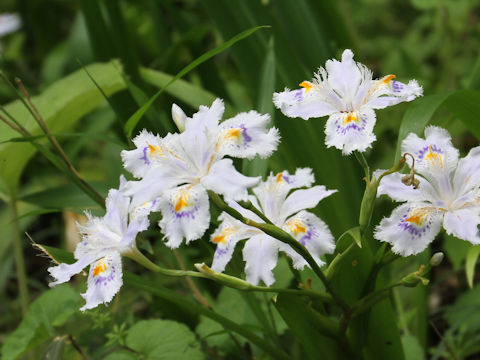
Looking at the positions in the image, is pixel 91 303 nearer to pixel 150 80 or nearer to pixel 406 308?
pixel 150 80

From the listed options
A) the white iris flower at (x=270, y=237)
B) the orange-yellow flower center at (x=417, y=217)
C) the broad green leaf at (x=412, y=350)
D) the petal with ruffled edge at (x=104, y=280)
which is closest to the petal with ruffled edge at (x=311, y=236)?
the white iris flower at (x=270, y=237)

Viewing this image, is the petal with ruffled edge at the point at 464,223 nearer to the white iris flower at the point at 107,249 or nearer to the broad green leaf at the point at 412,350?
the white iris flower at the point at 107,249

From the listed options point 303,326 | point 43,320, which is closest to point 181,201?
point 303,326

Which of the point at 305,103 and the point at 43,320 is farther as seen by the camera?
the point at 43,320

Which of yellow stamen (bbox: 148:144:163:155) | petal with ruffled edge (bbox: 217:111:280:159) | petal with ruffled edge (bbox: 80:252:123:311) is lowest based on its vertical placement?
petal with ruffled edge (bbox: 80:252:123:311)

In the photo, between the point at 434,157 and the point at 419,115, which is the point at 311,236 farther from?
the point at 419,115

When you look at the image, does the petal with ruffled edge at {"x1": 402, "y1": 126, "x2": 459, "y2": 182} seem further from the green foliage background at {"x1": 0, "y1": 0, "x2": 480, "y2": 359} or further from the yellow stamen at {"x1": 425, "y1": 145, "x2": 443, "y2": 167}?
the green foliage background at {"x1": 0, "y1": 0, "x2": 480, "y2": 359}

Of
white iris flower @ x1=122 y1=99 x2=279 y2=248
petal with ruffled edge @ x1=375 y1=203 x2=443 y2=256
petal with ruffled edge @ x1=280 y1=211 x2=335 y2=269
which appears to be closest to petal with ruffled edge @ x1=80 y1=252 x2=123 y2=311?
white iris flower @ x1=122 y1=99 x2=279 y2=248
